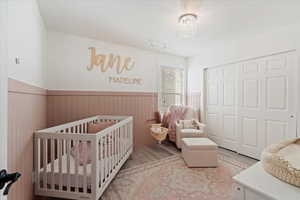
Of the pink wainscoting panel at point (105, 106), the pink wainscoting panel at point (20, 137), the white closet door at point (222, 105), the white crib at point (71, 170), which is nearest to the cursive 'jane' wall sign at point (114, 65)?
the pink wainscoting panel at point (105, 106)

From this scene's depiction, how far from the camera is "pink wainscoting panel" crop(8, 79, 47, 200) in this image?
1146 mm

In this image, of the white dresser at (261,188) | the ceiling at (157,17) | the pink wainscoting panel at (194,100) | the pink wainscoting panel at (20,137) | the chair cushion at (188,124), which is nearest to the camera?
the white dresser at (261,188)

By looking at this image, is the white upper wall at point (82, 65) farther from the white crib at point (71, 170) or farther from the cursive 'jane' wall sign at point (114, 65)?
the white crib at point (71, 170)

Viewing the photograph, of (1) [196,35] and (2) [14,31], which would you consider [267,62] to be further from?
(2) [14,31]

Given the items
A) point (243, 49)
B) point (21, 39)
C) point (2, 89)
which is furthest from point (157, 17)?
point (2, 89)

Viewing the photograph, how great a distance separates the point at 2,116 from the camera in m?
0.58

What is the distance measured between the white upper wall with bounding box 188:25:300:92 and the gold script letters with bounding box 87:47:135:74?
1707 millimetres

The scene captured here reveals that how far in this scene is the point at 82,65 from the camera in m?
2.90

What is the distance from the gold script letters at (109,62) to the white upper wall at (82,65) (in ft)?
0.21

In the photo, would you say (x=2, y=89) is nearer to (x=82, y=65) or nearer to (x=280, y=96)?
(x=82, y=65)

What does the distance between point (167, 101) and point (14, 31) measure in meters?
3.26

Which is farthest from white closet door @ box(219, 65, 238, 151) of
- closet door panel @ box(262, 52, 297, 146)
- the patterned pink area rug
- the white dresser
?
the white dresser

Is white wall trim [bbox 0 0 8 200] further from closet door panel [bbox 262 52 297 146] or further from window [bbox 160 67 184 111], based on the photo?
window [bbox 160 67 184 111]

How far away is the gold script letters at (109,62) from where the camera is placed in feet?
9.79
